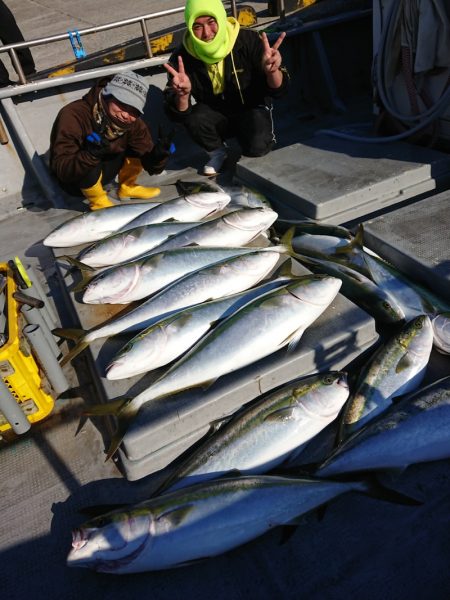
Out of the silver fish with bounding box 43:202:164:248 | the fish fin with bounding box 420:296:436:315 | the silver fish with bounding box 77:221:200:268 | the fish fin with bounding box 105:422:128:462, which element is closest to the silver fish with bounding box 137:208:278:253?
the silver fish with bounding box 77:221:200:268

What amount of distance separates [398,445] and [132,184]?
3.95 m

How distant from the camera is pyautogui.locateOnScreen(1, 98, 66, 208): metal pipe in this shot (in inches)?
204

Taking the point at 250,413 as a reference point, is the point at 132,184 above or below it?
above

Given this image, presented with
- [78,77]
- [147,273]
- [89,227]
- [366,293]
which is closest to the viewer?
[366,293]

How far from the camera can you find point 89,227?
12.6 feet

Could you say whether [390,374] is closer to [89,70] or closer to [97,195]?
[97,195]

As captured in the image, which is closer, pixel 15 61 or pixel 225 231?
pixel 225 231

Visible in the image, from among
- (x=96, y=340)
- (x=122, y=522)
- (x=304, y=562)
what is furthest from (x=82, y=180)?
(x=304, y=562)

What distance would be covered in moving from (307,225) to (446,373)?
1.60 metres

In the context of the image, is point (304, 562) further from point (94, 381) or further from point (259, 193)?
point (259, 193)

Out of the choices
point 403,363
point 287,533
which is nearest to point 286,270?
point 403,363

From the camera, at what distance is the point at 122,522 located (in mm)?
1846

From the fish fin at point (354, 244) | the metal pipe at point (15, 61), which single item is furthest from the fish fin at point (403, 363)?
the metal pipe at point (15, 61)

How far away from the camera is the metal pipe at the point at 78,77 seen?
496 cm
